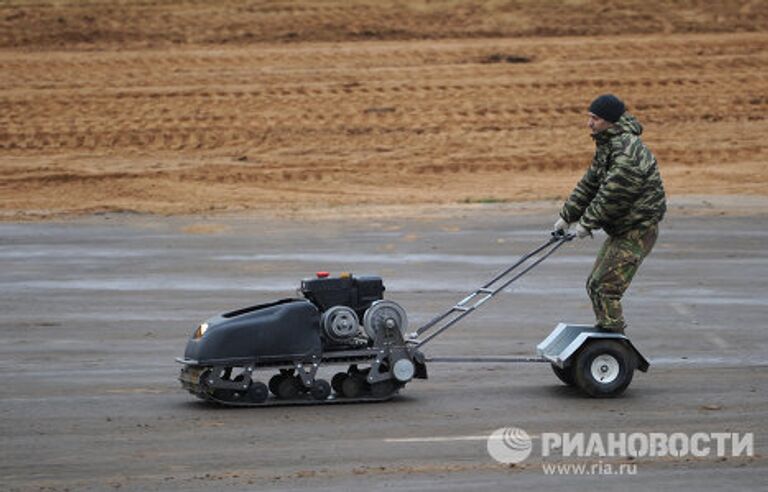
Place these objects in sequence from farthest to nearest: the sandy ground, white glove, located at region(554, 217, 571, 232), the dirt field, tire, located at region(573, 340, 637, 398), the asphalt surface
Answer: the dirt field
white glove, located at region(554, 217, 571, 232)
tire, located at region(573, 340, 637, 398)
the sandy ground
the asphalt surface

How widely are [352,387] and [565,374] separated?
5.01ft

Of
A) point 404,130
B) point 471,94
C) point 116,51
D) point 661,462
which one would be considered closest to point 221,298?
point 661,462

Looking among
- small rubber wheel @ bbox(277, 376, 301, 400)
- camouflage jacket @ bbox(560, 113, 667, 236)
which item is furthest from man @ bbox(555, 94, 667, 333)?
small rubber wheel @ bbox(277, 376, 301, 400)

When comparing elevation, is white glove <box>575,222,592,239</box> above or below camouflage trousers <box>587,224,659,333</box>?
above

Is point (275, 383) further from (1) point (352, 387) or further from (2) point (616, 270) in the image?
(2) point (616, 270)

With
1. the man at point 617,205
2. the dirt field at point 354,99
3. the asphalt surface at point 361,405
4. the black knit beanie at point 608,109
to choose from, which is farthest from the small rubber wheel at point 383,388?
the dirt field at point 354,99

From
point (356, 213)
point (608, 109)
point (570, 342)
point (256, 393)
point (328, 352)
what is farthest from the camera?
point (356, 213)

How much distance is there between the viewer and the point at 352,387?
1139 cm

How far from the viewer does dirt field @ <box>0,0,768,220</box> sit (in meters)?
25.7

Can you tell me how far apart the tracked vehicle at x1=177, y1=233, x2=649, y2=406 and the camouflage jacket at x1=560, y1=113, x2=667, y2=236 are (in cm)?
36

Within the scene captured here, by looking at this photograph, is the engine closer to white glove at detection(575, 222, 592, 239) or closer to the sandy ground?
the sandy ground

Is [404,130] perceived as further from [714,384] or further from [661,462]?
[661,462]

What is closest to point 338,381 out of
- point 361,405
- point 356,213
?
point 361,405

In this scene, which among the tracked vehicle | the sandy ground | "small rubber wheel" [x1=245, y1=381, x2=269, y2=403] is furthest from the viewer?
"small rubber wheel" [x1=245, y1=381, x2=269, y2=403]
